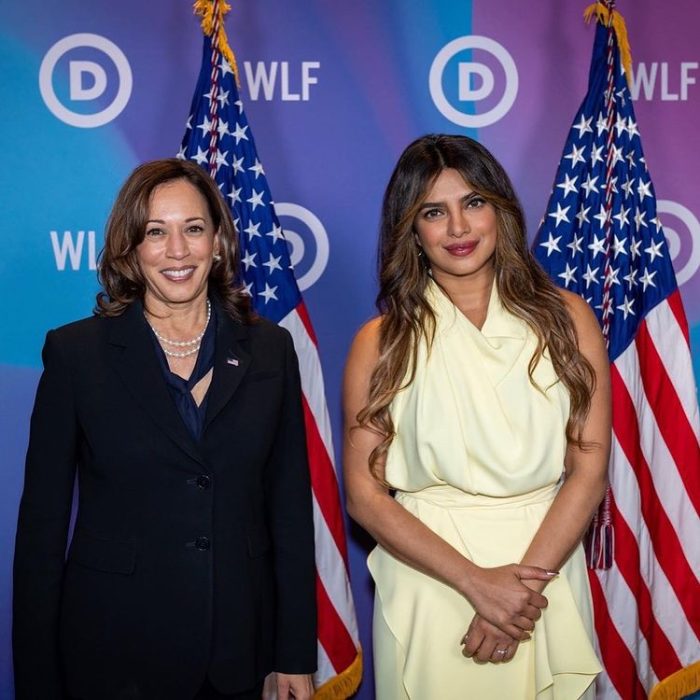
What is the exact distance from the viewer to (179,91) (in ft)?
10.9

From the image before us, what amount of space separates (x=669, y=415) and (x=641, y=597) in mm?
602

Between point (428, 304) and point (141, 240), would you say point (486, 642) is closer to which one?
point (428, 304)

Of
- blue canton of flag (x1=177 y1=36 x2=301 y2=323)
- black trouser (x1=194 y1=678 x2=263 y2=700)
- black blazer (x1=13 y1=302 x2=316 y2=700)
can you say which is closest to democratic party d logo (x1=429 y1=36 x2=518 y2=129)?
blue canton of flag (x1=177 y1=36 x2=301 y2=323)

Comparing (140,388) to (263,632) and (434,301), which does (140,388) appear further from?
(434,301)

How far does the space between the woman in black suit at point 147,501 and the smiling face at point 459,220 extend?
20.7 inches

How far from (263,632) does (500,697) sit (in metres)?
0.58

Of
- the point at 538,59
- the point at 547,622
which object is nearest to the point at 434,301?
the point at 547,622

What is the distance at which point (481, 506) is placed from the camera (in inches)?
90.7

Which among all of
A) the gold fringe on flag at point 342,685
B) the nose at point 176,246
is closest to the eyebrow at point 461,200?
the nose at point 176,246

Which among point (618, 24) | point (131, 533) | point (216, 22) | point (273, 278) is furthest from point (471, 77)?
point (131, 533)

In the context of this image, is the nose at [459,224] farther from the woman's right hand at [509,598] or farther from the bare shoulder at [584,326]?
the woman's right hand at [509,598]

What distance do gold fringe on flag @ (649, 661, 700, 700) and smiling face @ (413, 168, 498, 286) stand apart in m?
Answer: 1.60

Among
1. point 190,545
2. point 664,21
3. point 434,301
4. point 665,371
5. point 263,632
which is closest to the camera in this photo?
point 190,545

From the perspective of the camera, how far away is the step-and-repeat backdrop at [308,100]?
3.32m
